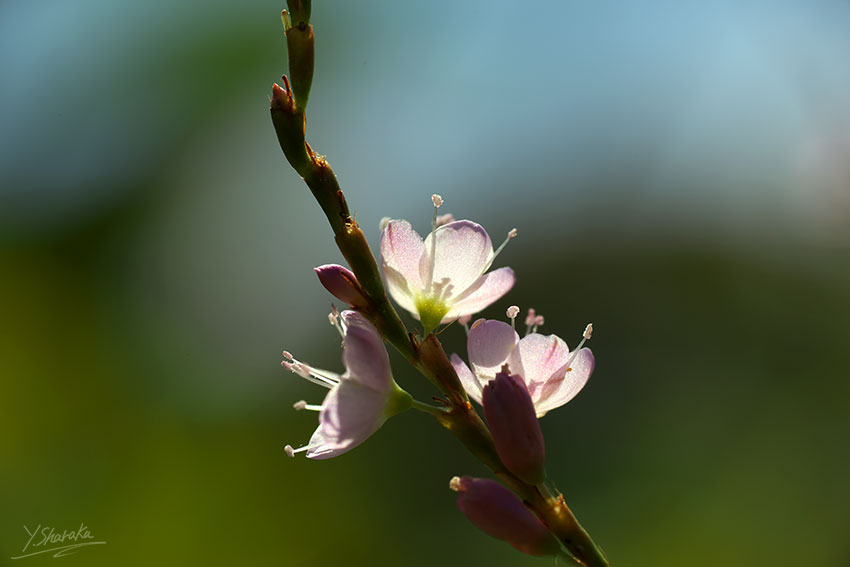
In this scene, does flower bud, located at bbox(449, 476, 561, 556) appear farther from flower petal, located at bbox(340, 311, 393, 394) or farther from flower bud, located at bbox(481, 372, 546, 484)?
flower petal, located at bbox(340, 311, 393, 394)

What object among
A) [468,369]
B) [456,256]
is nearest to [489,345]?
[468,369]

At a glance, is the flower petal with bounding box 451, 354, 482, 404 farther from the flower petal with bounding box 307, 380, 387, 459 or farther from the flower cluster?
the flower petal with bounding box 307, 380, 387, 459

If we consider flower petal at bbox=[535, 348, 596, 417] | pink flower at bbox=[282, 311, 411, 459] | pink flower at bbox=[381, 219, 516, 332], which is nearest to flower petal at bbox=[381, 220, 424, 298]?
pink flower at bbox=[381, 219, 516, 332]

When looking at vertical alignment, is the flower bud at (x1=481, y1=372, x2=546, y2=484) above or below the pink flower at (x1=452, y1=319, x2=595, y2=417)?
below

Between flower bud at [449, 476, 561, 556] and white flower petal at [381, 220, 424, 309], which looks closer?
flower bud at [449, 476, 561, 556]

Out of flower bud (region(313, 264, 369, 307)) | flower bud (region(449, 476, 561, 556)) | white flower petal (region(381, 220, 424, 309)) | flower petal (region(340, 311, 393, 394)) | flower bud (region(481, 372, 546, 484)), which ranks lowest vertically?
flower bud (region(449, 476, 561, 556))

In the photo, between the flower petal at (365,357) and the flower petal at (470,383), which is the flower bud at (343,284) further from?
the flower petal at (470,383)

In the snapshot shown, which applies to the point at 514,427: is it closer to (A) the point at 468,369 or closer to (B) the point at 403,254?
(A) the point at 468,369
